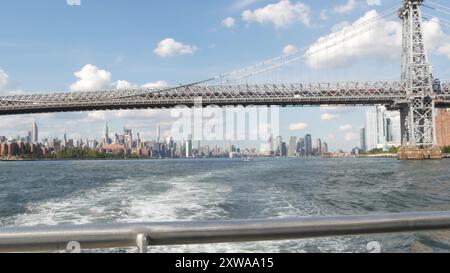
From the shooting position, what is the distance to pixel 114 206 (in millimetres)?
10102

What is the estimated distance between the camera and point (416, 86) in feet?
156

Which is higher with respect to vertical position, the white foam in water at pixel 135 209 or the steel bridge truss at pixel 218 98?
the steel bridge truss at pixel 218 98

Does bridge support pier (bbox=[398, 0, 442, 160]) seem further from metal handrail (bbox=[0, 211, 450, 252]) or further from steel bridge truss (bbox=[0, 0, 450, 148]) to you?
metal handrail (bbox=[0, 211, 450, 252])

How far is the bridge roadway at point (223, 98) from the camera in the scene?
152 ft

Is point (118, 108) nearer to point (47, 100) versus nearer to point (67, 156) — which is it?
point (47, 100)

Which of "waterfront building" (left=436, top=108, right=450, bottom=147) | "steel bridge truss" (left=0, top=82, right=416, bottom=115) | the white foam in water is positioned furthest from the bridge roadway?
"waterfront building" (left=436, top=108, right=450, bottom=147)

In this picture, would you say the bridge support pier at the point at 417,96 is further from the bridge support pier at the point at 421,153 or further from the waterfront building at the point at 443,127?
the waterfront building at the point at 443,127

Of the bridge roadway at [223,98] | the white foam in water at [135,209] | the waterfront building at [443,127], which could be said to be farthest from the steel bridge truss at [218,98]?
the waterfront building at [443,127]

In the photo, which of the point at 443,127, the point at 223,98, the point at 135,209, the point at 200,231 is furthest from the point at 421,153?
the point at 443,127

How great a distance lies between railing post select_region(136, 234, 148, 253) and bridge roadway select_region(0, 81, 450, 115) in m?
44.8

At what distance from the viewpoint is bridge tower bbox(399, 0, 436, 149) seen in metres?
46.3

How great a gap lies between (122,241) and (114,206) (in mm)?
9275

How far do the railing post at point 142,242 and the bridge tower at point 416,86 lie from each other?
48.8m
